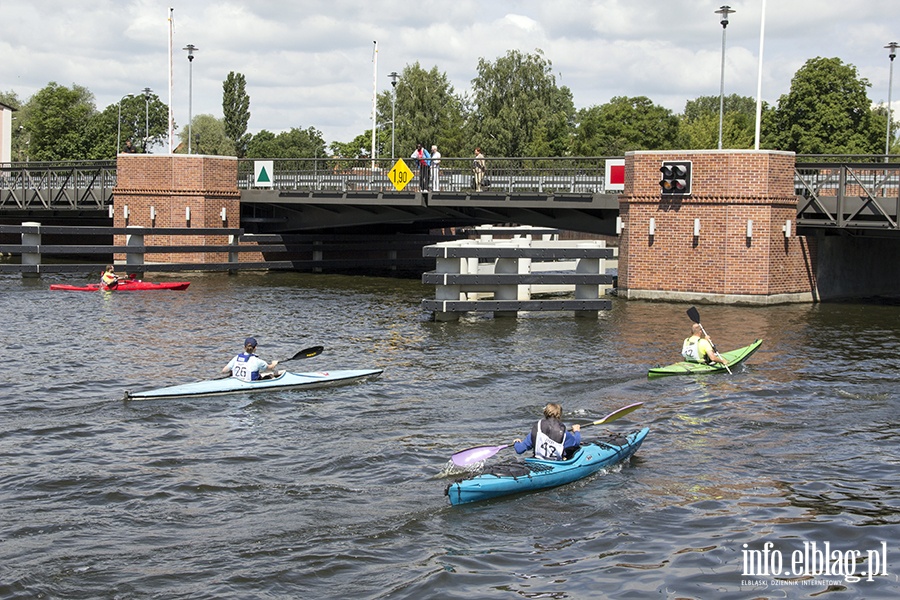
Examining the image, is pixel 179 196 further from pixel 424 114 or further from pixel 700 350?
pixel 424 114

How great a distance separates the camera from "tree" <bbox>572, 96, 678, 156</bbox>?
78.1m

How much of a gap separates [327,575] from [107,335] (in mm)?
15376

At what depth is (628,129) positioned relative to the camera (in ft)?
256

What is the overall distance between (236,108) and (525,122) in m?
38.2

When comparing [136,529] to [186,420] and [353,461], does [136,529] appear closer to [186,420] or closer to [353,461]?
[353,461]

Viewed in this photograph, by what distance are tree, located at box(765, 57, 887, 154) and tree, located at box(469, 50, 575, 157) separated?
15355mm

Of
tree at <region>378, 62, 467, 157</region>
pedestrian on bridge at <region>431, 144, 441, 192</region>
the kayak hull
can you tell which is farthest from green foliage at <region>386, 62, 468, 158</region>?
the kayak hull

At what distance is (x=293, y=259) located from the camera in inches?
1727

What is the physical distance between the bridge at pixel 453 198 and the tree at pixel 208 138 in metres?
55.5

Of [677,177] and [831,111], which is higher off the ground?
[831,111]

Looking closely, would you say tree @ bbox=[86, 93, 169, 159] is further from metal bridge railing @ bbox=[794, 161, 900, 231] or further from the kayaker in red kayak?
metal bridge railing @ bbox=[794, 161, 900, 231]

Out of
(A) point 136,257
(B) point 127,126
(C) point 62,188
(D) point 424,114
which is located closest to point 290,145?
(B) point 127,126

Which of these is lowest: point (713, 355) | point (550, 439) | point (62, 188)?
point (550, 439)

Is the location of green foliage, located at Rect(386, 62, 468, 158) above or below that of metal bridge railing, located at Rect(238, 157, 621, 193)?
above
